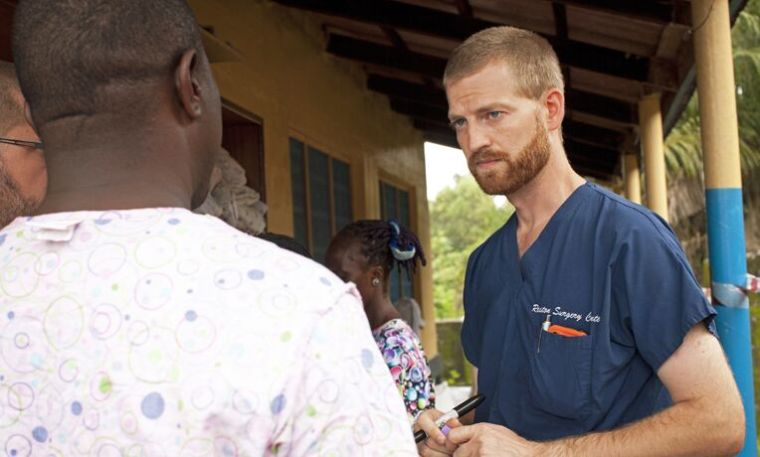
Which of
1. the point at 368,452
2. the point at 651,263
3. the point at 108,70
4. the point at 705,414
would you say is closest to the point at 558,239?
the point at 651,263

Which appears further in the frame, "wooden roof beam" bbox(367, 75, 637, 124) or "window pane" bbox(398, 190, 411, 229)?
"window pane" bbox(398, 190, 411, 229)

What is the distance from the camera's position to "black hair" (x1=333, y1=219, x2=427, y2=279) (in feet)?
10.2

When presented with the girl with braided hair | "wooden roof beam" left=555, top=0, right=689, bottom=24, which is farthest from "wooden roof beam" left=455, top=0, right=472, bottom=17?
the girl with braided hair

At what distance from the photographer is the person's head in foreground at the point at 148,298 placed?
2.83ft

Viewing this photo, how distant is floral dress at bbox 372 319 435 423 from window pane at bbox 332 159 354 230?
13.8 ft

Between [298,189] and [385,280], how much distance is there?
283 cm

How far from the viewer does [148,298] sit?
0.89 metres

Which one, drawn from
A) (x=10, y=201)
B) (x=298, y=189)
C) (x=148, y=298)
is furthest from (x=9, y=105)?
(x=298, y=189)

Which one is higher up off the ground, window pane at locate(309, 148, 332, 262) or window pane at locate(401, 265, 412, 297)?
window pane at locate(309, 148, 332, 262)

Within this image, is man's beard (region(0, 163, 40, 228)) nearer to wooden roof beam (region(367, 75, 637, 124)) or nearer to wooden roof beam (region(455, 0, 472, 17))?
wooden roof beam (region(455, 0, 472, 17))

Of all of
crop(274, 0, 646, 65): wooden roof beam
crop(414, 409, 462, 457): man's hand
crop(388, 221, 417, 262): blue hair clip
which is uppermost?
crop(274, 0, 646, 65): wooden roof beam

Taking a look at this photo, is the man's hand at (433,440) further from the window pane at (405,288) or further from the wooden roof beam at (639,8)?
the window pane at (405,288)

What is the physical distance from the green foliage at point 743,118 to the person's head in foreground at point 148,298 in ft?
59.7

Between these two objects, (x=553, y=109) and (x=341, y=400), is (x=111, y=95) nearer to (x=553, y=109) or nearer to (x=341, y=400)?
(x=341, y=400)
